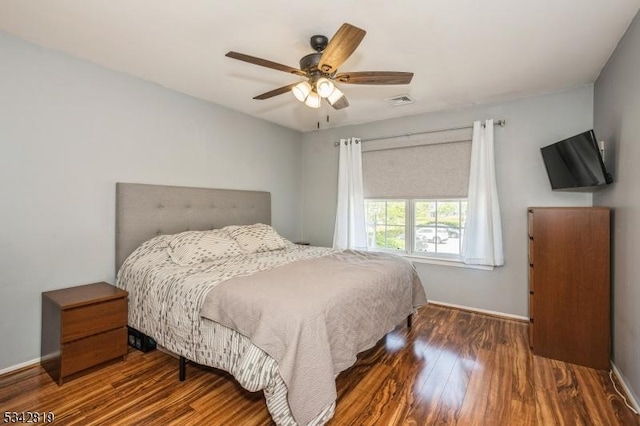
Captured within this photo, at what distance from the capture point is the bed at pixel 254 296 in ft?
5.19

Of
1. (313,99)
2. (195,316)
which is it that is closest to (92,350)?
(195,316)

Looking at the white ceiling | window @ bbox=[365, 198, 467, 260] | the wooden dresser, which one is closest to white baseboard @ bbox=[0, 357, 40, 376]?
the white ceiling

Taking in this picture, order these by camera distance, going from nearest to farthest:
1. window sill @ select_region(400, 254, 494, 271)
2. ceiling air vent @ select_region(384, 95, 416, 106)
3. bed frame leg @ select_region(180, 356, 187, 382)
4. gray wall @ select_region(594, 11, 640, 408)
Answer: gray wall @ select_region(594, 11, 640, 408) → bed frame leg @ select_region(180, 356, 187, 382) → ceiling air vent @ select_region(384, 95, 416, 106) → window sill @ select_region(400, 254, 494, 271)

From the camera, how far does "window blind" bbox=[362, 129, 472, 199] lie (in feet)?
11.8

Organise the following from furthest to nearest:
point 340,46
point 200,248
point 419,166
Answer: point 419,166, point 200,248, point 340,46

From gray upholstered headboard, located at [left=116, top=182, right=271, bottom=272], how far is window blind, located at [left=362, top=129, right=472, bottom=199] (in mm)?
1592

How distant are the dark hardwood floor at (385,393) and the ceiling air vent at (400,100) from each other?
247 cm

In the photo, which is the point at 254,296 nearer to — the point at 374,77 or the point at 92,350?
the point at 92,350

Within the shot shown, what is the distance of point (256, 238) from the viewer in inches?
130

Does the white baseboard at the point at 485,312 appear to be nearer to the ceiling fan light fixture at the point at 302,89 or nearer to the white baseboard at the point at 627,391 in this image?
the white baseboard at the point at 627,391

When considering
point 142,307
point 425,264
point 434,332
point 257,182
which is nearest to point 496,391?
point 434,332

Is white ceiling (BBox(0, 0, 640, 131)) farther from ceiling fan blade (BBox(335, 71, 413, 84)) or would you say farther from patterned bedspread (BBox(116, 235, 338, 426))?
patterned bedspread (BBox(116, 235, 338, 426))

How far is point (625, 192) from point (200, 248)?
3212mm

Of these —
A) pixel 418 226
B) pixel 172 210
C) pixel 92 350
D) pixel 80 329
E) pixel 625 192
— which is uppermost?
pixel 625 192
